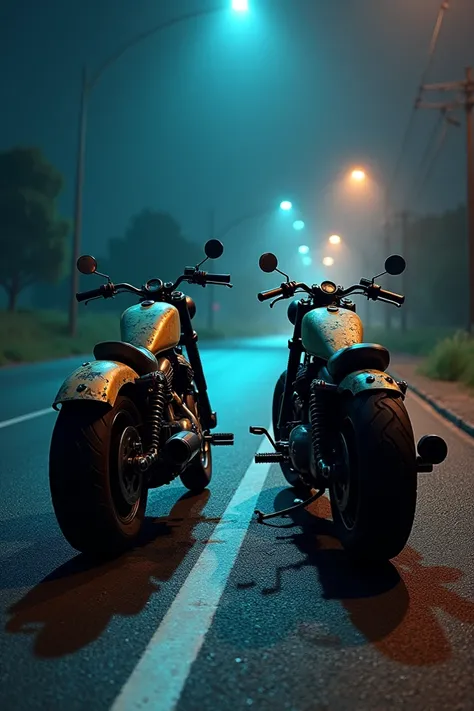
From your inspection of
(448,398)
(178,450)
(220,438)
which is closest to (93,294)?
(220,438)

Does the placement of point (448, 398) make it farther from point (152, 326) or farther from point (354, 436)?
point (354, 436)

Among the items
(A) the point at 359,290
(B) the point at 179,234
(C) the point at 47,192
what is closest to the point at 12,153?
(C) the point at 47,192

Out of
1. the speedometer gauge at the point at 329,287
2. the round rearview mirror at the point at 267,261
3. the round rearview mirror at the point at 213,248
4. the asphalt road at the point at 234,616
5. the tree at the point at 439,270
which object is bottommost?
the asphalt road at the point at 234,616

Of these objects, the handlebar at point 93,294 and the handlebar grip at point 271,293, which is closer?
the handlebar at point 93,294

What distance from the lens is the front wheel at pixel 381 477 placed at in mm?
3443

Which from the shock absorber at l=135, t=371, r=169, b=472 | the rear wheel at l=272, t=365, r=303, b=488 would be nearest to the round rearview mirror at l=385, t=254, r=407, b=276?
the rear wheel at l=272, t=365, r=303, b=488

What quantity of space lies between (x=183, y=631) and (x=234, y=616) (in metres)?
0.25

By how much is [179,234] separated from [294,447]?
2848 inches

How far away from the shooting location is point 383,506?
3.44 m

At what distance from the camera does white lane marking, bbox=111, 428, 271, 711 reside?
2361 mm

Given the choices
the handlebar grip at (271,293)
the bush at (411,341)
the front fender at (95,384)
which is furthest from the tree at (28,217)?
the front fender at (95,384)

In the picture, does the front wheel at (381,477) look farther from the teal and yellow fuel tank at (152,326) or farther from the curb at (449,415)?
the curb at (449,415)

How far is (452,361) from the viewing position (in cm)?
1612

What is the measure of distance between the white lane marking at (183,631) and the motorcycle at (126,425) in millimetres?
480
